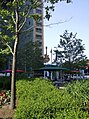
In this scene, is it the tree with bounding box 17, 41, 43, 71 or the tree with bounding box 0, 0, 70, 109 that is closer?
the tree with bounding box 0, 0, 70, 109

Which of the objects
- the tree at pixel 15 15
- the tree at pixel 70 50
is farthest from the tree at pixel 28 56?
the tree at pixel 15 15

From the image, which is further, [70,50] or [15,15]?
[70,50]

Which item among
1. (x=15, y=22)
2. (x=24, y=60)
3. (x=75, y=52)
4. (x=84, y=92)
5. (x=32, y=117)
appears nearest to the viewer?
(x=32, y=117)

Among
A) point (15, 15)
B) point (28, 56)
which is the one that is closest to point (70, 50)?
point (28, 56)

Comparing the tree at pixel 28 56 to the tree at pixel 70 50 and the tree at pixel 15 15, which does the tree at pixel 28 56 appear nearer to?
the tree at pixel 70 50

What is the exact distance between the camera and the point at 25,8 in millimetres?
14180

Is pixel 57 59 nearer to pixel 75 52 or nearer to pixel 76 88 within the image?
pixel 75 52

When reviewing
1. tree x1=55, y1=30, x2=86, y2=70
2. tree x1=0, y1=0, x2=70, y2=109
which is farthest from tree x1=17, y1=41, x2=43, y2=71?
tree x1=0, y1=0, x2=70, y2=109

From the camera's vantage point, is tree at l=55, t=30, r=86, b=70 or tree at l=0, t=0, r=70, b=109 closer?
tree at l=0, t=0, r=70, b=109

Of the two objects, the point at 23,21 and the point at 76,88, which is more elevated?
the point at 23,21

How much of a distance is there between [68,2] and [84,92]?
255 inches

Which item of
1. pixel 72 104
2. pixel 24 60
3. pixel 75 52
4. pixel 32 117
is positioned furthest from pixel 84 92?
pixel 24 60

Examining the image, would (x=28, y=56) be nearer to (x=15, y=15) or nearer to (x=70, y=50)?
(x=70, y=50)

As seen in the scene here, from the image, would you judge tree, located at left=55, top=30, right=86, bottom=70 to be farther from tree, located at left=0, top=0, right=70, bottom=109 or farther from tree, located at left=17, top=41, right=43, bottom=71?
tree, located at left=0, top=0, right=70, bottom=109
